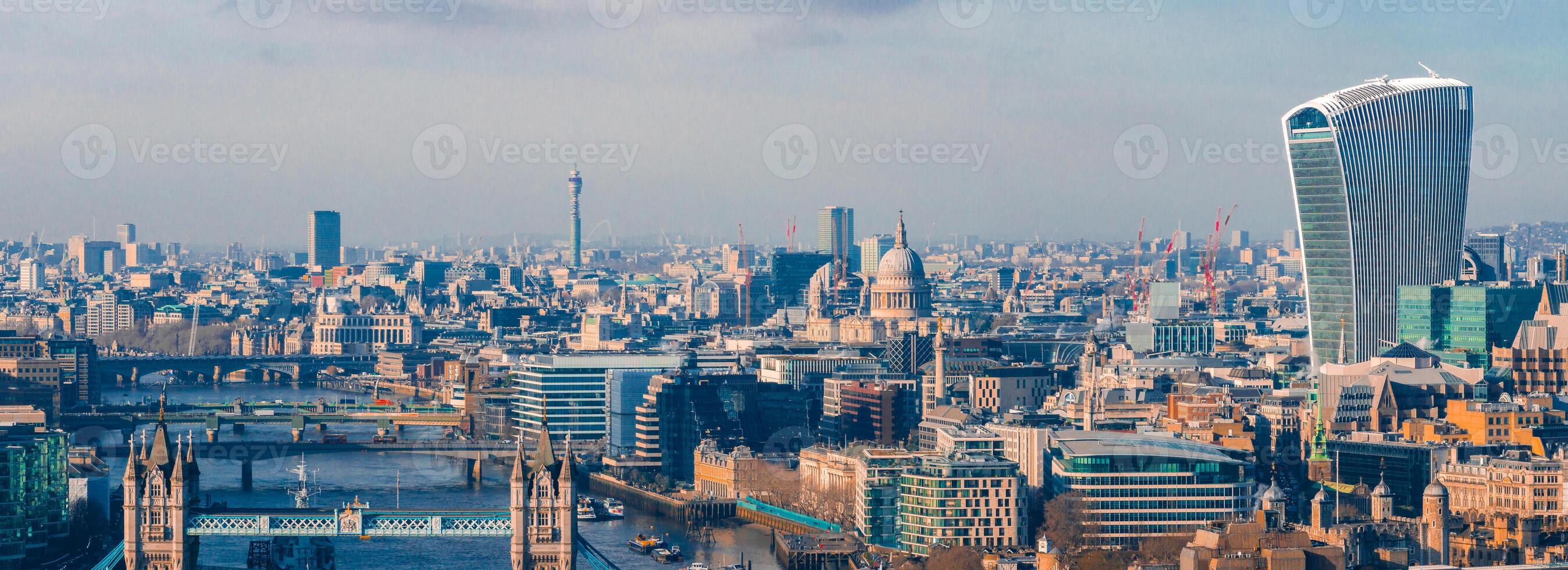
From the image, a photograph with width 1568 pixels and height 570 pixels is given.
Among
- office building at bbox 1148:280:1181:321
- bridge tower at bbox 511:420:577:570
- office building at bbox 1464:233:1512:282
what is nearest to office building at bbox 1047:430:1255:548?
bridge tower at bbox 511:420:577:570

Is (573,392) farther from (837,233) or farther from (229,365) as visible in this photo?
(837,233)

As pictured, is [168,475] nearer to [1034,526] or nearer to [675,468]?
[1034,526]

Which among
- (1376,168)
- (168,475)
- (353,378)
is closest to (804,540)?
(168,475)

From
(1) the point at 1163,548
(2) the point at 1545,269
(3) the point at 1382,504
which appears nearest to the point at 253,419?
(3) the point at 1382,504

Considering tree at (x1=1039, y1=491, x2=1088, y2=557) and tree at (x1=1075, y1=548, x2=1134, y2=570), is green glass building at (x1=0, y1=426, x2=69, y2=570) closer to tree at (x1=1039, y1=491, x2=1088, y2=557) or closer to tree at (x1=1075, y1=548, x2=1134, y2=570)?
tree at (x1=1039, y1=491, x2=1088, y2=557)

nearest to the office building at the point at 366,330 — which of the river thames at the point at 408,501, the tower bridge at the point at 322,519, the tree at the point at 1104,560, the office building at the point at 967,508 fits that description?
the river thames at the point at 408,501
